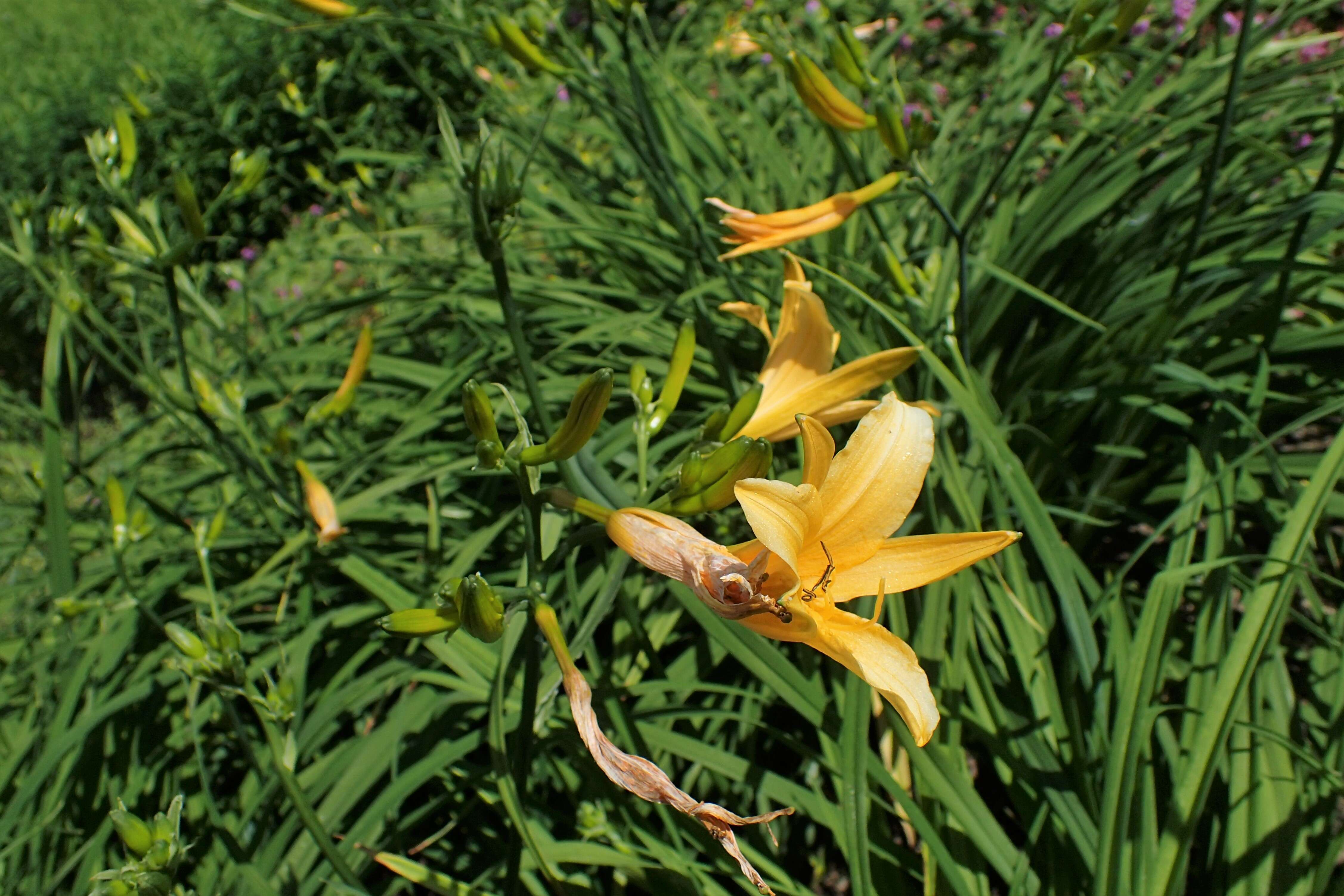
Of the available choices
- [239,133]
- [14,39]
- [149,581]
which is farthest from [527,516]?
[14,39]

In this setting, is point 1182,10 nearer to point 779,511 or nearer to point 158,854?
point 779,511

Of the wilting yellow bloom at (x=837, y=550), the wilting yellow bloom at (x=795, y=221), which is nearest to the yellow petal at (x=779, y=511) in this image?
the wilting yellow bloom at (x=837, y=550)

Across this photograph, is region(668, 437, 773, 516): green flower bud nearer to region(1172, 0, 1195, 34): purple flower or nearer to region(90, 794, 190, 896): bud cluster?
region(90, 794, 190, 896): bud cluster

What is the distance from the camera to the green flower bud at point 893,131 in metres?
1.14

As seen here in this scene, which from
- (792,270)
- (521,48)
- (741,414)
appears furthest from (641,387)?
(521,48)

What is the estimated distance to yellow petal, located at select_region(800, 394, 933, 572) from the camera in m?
0.67

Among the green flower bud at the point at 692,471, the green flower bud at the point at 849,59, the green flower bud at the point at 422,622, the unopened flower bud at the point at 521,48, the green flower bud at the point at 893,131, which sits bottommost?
the green flower bud at the point at 422,622

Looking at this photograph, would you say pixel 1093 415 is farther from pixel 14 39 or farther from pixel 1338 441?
pixel 14 39

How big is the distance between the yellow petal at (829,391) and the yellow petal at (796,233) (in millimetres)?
316

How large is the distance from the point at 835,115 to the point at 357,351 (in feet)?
3.35

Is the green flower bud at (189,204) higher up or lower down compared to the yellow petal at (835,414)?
higher up

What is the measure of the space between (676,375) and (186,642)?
0.71 m

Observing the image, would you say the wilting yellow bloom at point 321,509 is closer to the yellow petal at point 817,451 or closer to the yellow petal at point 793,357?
the yellow petal at point 793,357

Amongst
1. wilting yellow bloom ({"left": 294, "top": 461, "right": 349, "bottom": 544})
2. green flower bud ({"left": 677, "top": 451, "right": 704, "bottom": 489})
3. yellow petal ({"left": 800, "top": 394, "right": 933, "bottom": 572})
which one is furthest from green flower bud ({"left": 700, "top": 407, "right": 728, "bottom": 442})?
wilting yellow bloom ({"left": 294, "top": 461, "right": 349, "bottom": 544})
